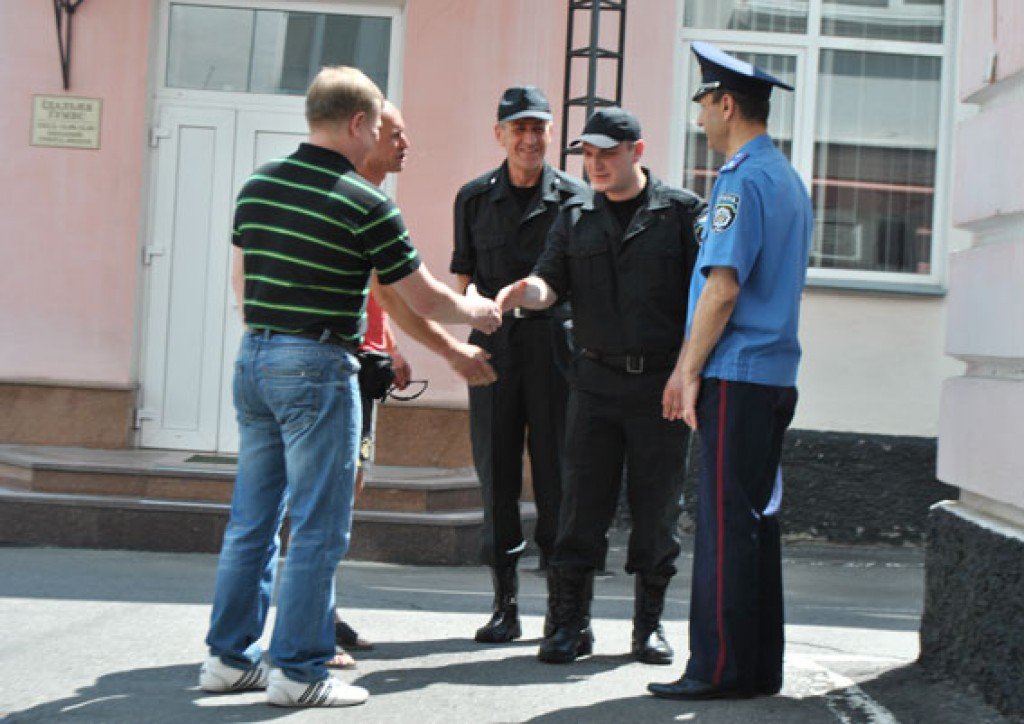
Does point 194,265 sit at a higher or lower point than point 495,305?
higher

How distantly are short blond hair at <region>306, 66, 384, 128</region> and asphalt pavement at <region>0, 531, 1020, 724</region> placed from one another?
6.01 feet

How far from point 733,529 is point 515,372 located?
1.50m

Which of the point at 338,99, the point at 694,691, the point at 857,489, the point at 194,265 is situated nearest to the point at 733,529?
the point at 694,691

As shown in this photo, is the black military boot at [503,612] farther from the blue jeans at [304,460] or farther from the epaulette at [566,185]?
the epaulette at [566,185]

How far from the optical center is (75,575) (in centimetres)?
767

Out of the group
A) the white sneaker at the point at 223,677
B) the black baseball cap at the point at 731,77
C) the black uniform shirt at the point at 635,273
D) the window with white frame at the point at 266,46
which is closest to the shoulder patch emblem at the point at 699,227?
the black uniform shirt at the point at 635,273

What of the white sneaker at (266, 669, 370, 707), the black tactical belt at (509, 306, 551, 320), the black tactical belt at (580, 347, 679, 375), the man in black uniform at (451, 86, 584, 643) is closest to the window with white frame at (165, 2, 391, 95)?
the man in black uniform at (451, 86, 584, 643)

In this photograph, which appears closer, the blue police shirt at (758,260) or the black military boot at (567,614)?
the blue police shirt at (758,260)

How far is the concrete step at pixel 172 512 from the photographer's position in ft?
28.8

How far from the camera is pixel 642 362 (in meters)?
5.73

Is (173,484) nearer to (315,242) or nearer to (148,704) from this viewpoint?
(148,704)

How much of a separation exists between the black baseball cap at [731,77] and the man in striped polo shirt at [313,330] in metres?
1.11

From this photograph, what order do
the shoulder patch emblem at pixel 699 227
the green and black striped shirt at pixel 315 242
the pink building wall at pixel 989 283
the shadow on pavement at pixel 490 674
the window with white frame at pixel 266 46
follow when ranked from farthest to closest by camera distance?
the window with white frame at pixel 266 46, the shoulder patch emblem at pixel 699 227, the shadow on pavement at pixel 490 674, the pink building wall at pixel 989 283, the green and black striped shirt at pixel 315 242

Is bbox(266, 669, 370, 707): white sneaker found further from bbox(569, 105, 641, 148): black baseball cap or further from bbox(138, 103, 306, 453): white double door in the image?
bbox(138, 103, 306, 453): white double door
